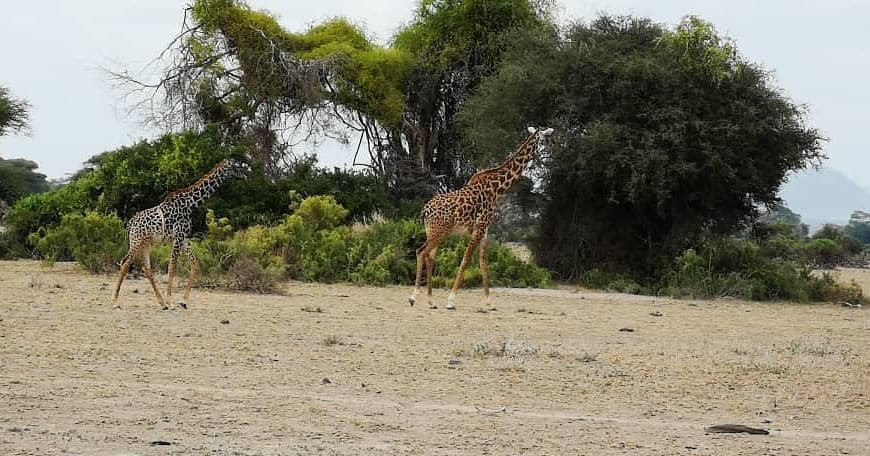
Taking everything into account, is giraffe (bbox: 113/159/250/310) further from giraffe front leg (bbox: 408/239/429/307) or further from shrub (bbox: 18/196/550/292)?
shrub (bbox: 18/196/550/292)

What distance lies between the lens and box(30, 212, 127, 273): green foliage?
2158 cm

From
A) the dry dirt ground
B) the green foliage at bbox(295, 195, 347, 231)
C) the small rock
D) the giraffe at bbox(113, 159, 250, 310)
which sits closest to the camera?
the dry dirt ground

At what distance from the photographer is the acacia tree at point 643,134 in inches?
907

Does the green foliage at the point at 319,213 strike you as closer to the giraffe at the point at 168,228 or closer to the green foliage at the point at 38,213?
the green foliage at the point at 38,213

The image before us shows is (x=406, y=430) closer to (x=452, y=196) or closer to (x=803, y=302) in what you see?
(x=452, y=196)

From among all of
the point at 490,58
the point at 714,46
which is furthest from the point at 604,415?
the point at 490,58

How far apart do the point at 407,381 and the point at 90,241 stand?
13.7 m


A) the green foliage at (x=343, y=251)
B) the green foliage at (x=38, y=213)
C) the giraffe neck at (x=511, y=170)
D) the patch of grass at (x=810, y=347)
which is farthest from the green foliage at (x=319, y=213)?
the patch of grass at (x=810, y=347)

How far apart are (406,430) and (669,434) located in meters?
1.77

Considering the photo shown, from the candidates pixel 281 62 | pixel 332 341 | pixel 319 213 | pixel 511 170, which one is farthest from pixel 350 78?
pixel 332 341

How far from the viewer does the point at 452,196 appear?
17.7 m

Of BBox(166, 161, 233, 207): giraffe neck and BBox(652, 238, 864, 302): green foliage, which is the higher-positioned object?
BBox(166, 161, 233, 207): giraffe neck

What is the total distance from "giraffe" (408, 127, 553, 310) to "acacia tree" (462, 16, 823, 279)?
17.2 feet

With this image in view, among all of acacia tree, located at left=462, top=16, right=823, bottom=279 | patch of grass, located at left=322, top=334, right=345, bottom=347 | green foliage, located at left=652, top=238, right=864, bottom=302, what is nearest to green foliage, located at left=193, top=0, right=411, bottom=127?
acacia tree, located at left=462, top=16, right=823, bottom=279
